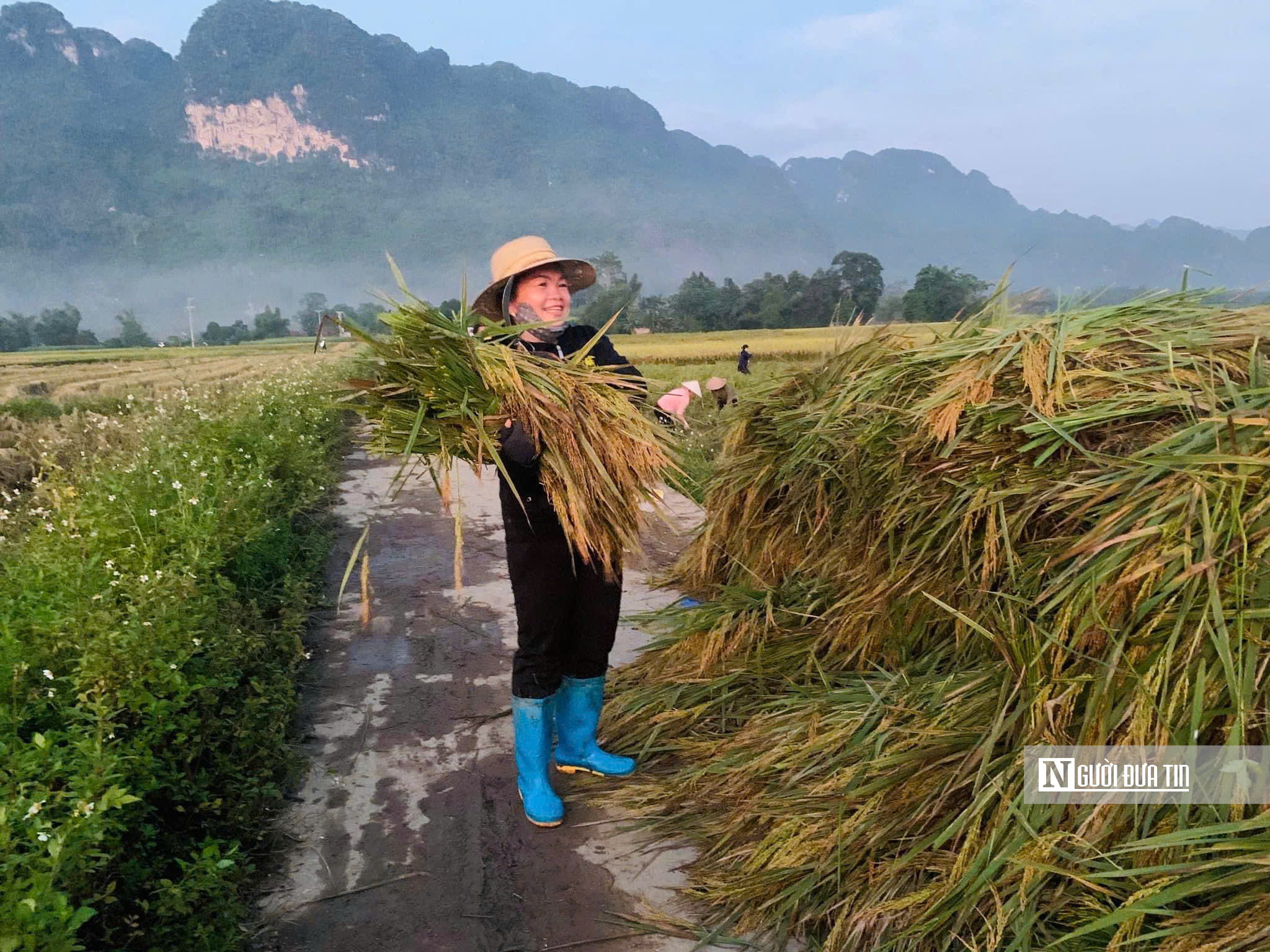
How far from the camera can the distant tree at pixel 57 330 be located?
272 feet

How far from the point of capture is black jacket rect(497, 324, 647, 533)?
2.53 m

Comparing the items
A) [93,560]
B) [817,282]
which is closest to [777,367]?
[93,560]

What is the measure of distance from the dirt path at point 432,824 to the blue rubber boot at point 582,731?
0.32ft

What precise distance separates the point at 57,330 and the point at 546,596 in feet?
330

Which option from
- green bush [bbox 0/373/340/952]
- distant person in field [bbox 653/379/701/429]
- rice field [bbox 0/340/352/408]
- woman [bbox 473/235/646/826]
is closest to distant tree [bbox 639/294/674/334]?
rice field [bbox 0/340/352/408]

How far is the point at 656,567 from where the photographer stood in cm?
559

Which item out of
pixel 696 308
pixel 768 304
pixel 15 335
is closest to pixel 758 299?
pixel 768 304

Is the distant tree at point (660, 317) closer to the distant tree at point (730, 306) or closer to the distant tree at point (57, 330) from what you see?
the distant tree at point (730, 306)

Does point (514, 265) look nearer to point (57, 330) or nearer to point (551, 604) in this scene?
point (551, 604)

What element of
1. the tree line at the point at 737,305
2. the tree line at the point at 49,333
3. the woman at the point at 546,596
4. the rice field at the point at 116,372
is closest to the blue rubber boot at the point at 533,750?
the woman at the point at 546,596

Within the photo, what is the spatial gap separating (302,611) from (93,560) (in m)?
1.35

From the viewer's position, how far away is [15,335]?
80.9 metres

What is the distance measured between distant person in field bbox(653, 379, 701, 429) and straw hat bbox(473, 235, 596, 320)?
1.92 ft

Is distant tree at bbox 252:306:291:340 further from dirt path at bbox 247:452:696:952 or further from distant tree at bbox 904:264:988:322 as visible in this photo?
Answer: distant tree at bbox 904:264:988:322
